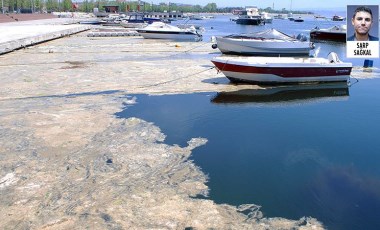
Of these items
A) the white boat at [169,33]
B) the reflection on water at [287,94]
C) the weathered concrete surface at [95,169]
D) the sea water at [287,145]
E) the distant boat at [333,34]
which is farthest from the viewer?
the distant boat at [333,34]

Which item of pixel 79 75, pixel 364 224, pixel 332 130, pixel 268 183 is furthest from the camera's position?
pixel 79 75

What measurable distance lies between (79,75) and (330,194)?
51.8 feet

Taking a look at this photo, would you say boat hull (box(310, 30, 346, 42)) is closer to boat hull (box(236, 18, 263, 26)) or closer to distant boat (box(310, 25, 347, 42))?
distant boat (box(310, 25, 347, 42))

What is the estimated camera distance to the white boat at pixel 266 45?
29719 mm

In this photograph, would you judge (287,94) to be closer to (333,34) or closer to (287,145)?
(287,145)

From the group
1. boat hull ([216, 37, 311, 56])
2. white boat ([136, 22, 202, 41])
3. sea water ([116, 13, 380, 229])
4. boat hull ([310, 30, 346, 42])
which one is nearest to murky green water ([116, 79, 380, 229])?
sea water ([116, 13, 380, 229])

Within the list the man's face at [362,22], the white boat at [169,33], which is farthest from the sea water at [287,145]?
the white boat at [169,33]

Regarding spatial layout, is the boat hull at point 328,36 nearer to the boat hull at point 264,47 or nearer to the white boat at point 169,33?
the white boat at point 169,33

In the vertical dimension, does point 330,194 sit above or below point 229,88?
below

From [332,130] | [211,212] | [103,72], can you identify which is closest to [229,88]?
[332,130]

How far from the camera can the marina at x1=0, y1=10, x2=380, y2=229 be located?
7.07 m

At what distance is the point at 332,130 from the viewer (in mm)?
12781

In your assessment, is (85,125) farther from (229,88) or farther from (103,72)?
(103,72)

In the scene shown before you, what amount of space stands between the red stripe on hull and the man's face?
2.73m
